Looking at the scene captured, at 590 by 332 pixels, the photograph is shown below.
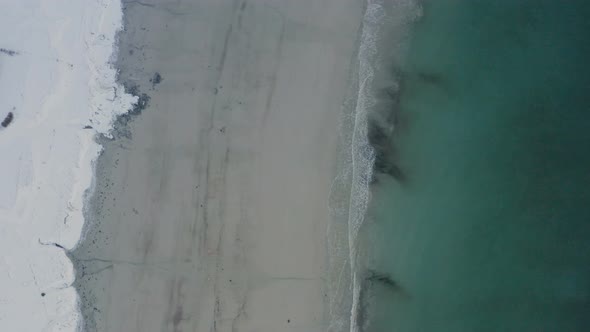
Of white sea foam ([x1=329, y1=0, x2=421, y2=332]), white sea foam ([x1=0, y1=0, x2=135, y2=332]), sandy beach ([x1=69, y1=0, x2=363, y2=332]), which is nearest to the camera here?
white sea foam ([x1=0, y1=0, x2=135, y2=332])

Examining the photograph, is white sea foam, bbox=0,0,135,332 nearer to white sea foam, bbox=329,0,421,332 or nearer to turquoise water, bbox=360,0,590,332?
white sea foam, bbox=329,0,421,332

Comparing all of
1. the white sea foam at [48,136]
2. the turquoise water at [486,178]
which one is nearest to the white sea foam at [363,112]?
the turquoise water at [486,178]

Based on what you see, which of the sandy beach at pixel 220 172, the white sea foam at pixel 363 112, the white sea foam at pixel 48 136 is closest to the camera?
the white sea foam at pixel 48 136

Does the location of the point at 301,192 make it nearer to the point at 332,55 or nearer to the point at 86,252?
the point at 332,55

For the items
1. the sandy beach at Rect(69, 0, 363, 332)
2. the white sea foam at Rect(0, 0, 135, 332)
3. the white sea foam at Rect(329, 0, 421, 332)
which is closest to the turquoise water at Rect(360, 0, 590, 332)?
the white sea foam at Rect(329, 0, 421, 332)

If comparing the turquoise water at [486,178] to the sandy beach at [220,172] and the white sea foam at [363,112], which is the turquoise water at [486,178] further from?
the sandy beach at [220,172]

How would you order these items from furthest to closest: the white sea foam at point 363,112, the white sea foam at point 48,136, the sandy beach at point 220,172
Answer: the white sea foam at point 363,112
the sandy beach at point 220,172
the white sea foam at point 48,136

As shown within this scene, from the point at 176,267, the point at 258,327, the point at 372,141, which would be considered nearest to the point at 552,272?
the point at 372,141
